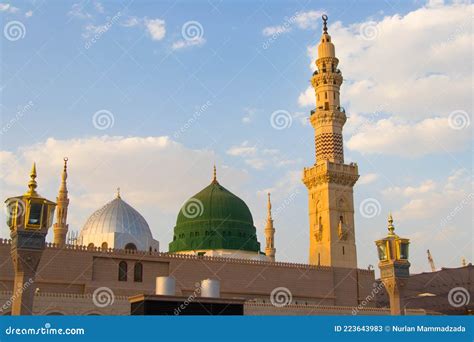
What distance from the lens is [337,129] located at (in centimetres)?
4541

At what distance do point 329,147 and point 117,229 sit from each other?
17152mm

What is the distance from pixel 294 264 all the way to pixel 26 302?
24056 mm

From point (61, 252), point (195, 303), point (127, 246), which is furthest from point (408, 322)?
point (127, 246)

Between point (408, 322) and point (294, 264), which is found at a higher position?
point (294, 264)

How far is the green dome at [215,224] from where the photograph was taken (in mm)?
46188

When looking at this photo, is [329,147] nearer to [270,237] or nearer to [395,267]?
[270,237]

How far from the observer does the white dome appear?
1495 inches

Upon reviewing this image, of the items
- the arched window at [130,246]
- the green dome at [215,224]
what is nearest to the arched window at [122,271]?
the arched window at [130,246]

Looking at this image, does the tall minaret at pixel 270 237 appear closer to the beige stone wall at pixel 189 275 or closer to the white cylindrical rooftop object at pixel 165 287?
the beige stone wall at pixel 189 275

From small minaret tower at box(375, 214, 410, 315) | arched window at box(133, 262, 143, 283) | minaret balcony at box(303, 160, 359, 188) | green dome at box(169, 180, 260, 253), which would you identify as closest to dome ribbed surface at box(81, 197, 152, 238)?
arched window at box(133, 262, 143, 283)

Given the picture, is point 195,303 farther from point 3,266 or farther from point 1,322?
point 3,266

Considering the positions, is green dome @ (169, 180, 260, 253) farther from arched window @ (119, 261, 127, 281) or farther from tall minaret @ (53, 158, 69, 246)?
arched window @ (119, 261, 127, 281)

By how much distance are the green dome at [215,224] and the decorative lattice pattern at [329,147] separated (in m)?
7.98

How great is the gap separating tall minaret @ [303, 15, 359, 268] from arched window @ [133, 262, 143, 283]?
15.0 metres
